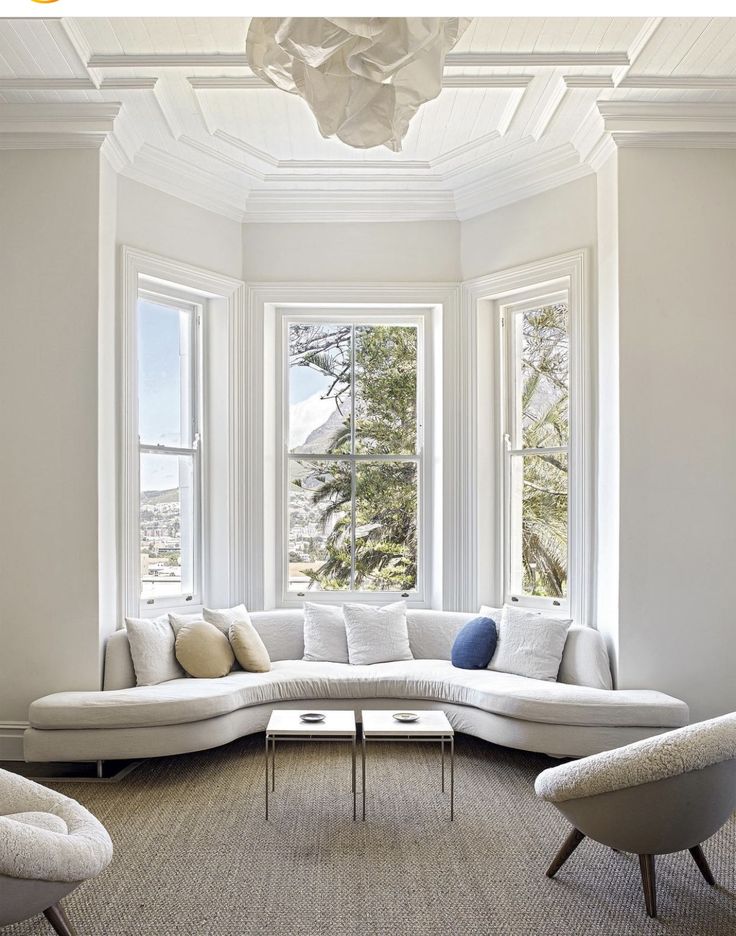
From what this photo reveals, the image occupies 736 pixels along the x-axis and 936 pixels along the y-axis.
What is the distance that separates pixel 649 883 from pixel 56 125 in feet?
14.8

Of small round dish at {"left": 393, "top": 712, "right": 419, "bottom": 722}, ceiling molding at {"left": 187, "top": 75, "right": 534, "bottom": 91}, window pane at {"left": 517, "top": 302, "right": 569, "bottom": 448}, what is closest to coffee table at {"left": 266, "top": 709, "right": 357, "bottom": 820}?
small round dish at {"left": 393, "top": 712, "right": 419, "bottom": 722}

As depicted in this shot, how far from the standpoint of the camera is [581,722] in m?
4.07

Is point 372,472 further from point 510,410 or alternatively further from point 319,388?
point 510,410

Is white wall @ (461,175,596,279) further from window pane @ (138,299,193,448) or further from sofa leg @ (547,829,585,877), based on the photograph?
sofa leg @ (547,829,585,877)

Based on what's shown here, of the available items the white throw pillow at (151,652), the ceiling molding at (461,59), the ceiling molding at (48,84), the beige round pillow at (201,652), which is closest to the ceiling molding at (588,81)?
the ceiling molding at (461,59)

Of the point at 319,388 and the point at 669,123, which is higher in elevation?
the point at 669,123

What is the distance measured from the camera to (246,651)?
4.84 m

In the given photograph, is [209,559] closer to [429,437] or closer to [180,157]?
[429,437]

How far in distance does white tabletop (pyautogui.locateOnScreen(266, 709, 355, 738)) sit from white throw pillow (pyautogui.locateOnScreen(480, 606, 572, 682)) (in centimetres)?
131

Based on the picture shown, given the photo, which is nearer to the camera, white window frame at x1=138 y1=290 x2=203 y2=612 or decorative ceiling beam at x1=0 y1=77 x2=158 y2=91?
decorative ceiling beam at x1=0 y1=77 x2=158 y2=91

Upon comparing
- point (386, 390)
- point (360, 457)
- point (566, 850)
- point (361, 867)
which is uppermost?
point (386, 390)

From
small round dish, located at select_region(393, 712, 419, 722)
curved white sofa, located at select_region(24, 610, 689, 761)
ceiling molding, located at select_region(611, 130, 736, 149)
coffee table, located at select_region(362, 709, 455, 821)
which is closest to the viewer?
coffee table, located at select_region(362, 709, 455, 821)

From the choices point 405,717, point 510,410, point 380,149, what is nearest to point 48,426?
point 405,717

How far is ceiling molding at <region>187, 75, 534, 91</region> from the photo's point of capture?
161 inches
